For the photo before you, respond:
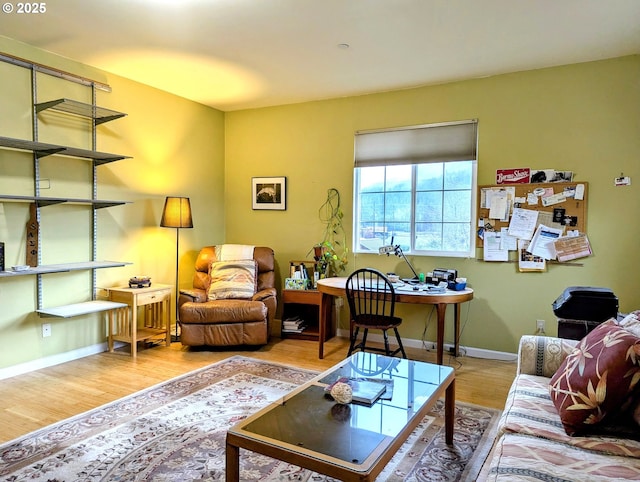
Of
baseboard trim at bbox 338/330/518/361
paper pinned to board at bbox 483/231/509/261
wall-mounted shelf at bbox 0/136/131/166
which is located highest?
wall-mounted shelf at bbox 0/136/131/166

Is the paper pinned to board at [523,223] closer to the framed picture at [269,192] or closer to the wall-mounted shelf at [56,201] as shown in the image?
the framed picture at [269,192]

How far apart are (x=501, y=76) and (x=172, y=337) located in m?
4.08

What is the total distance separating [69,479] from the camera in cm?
206

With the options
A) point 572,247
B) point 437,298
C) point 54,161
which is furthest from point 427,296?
point 54,161

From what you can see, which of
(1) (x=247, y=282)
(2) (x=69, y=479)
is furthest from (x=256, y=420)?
(1) (x=247, y=282)

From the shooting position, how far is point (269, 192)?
205 inches

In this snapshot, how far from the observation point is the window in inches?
164

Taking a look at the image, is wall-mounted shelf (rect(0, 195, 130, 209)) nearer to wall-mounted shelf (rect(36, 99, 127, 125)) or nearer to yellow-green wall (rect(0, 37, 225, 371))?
yellow-green wall (rect(0, 37, 225, 371))

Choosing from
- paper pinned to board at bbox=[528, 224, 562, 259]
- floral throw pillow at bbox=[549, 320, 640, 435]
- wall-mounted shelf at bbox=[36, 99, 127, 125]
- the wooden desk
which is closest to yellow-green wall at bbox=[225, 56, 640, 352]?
paper pinned to board at bbox=[528, 224, 562, 259]

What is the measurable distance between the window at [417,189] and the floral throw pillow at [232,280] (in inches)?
46.6

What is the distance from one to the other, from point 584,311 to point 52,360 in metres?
4.09

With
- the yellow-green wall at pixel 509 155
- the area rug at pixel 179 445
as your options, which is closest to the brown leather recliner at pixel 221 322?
the area rug at pixel 179 445

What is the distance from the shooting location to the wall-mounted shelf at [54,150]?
3.22 metres

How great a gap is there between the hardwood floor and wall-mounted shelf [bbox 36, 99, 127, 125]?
2144 mm
